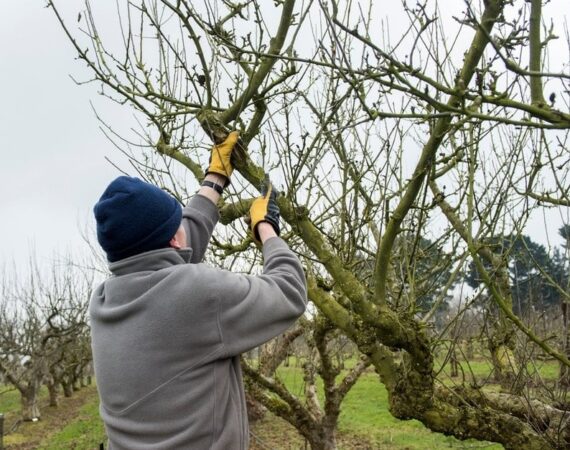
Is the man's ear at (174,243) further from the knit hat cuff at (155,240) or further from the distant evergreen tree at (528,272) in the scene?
the distant evergreen tree at (528,272)

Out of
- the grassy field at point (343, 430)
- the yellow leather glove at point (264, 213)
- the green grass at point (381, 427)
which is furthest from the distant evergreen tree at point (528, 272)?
the green grass at point (381, 427)

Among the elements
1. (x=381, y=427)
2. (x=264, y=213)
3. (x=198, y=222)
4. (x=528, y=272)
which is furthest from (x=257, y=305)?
(x=381, y=427)

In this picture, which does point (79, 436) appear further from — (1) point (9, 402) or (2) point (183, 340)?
(2) point (183, 340)

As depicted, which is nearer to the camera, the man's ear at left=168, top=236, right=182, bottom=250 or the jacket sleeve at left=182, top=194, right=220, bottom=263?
the man's ear at left=168, top=236, right=182, bottom=250

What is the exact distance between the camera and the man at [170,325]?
1837 millimetres

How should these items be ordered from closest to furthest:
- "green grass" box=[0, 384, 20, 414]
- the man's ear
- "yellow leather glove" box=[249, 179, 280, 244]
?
the man's ear → "yellow leather glove" box=[249, 179, 280, 244] → "green grass" box=[0, 384, 20, 414]

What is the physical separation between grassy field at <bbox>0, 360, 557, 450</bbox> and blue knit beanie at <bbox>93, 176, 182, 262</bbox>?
271 inches

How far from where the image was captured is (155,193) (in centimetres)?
192

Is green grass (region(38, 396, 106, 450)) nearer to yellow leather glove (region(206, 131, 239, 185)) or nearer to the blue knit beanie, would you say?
yellow leather glove (region(206, 131, 239, 185))

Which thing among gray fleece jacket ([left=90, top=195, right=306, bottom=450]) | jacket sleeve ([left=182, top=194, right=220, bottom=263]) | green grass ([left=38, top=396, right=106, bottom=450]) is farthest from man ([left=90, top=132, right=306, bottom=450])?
green grass ([left=38, top=396, right=106, bottom=450])

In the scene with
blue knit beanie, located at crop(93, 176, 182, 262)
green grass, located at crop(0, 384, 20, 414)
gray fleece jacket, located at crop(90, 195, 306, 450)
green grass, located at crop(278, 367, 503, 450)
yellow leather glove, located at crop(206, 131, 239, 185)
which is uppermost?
yellow leather glove, located at crop(206, 131, 239, 185)

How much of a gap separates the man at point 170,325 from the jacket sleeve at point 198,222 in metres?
0.44

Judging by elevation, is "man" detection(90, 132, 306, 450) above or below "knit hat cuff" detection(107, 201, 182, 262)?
below

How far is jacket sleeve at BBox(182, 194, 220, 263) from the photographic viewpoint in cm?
243
